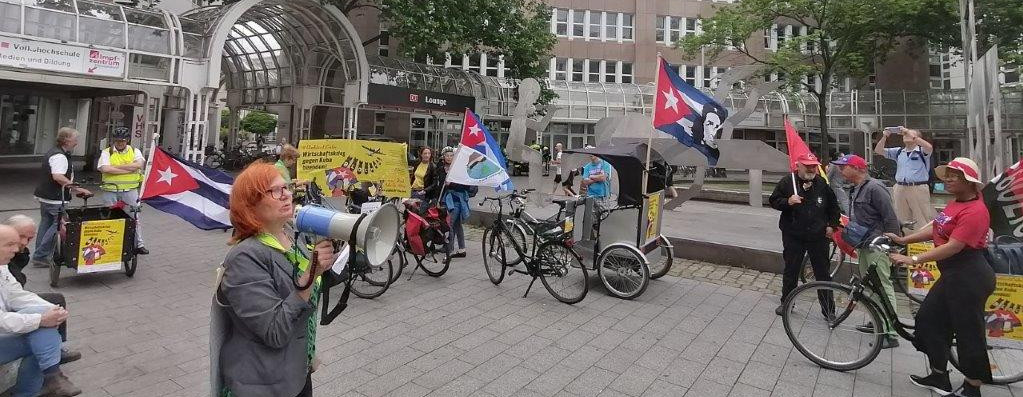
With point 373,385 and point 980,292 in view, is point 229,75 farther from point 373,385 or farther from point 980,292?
point 980,292

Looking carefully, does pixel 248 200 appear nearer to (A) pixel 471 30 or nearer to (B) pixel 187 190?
(B) pixel 187 190

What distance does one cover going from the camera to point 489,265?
7.08 meters

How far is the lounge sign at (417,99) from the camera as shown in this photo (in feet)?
74.5

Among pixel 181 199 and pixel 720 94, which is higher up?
pixel 720 94

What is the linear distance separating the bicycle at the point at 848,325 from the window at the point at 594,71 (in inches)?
1313

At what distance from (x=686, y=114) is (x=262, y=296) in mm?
5899

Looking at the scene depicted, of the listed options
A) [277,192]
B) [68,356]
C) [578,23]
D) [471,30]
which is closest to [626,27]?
[578,23]

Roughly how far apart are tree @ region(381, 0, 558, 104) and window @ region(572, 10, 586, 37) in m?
11.7

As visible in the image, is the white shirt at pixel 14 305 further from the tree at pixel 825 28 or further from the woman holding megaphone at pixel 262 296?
the tree at pixel 825 28

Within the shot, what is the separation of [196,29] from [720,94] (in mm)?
16158

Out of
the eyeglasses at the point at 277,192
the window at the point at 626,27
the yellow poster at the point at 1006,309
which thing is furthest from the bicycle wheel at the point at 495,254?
the window at the point at 626,27

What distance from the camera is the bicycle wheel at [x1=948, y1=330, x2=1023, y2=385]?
396cm

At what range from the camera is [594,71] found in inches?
1453

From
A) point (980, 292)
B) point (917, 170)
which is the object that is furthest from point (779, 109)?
point (980, 292)
